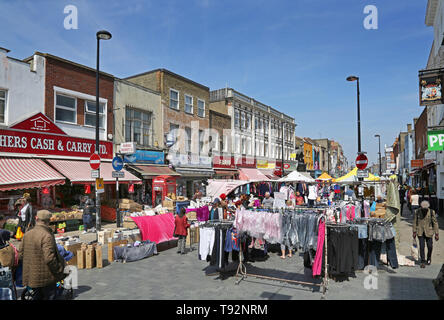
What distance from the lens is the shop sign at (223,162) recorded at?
98.1 feet

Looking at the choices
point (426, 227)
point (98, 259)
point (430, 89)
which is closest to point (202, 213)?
point (98, 259)

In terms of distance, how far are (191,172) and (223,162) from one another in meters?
6.40

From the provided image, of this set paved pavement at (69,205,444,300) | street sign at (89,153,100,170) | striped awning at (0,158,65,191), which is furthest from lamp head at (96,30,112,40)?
paved pavement at (69,205,444,300)

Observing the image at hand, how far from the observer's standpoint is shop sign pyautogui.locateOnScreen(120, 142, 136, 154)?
743 inches

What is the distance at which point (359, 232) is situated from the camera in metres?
7.52

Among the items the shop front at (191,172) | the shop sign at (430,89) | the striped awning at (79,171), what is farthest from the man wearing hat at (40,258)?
the shop front at (191,172)

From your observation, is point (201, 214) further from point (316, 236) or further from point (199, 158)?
point (199, 158)

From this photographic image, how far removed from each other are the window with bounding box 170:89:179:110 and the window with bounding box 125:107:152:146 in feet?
8.61

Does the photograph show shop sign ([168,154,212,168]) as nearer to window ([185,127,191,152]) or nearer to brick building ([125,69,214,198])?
brick building ([125,69,214,198])

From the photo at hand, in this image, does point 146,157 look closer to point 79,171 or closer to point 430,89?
point 79,171

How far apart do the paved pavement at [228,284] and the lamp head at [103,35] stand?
892cm

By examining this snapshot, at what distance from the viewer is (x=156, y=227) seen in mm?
10977

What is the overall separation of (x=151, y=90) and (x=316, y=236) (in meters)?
18.5
